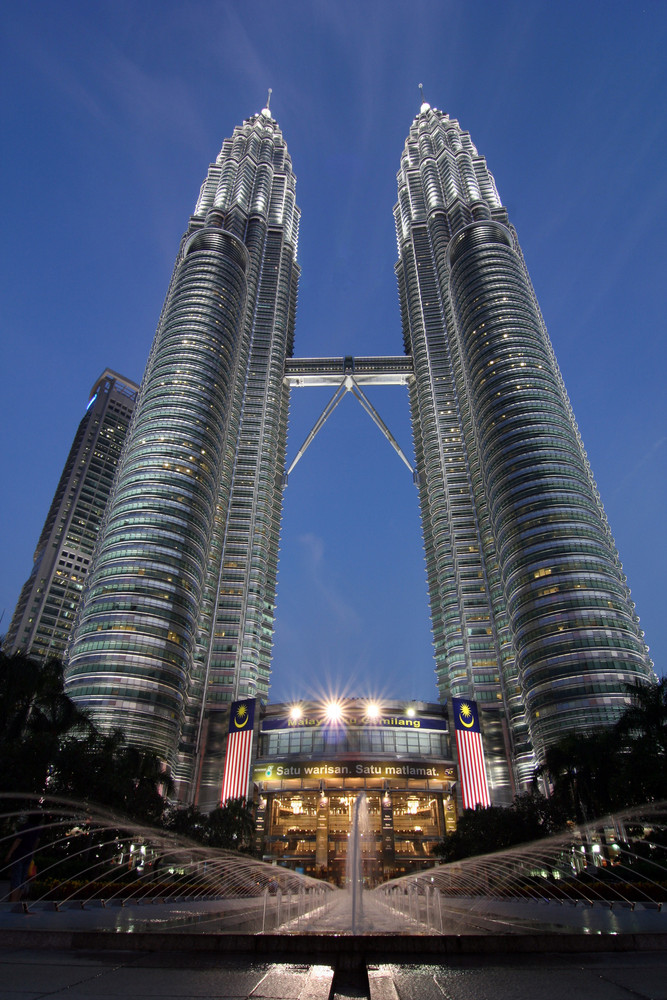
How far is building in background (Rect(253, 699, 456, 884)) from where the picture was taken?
351ft

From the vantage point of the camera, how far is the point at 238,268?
180 meters

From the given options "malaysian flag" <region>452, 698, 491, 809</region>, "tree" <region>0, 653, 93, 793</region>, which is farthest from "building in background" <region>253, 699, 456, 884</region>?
"tree" <region>0, 653, 93, 793</region>

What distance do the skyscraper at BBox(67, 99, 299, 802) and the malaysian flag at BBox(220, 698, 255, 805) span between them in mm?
10261

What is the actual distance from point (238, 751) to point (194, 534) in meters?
45.7

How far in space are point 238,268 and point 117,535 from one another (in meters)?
97.8

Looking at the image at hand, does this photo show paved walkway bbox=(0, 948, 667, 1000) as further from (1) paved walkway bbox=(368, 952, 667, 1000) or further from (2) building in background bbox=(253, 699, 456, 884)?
(2) building in background bbox=(253, 699, 456, 884)

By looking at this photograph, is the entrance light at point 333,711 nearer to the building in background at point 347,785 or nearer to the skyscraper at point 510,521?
the building in background at point 347,785

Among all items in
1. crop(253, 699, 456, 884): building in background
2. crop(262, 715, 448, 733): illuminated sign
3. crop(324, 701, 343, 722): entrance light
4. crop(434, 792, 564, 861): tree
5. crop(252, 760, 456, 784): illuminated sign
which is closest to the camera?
crop(434, 792, 564, 861): tree

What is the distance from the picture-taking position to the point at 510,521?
123m

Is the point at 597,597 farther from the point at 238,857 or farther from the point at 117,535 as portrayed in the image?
the point at 117,535

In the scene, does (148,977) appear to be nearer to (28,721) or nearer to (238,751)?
(28,721)

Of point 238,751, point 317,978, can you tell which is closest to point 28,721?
point 317,978

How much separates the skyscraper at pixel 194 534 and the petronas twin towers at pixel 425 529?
0.44 metres

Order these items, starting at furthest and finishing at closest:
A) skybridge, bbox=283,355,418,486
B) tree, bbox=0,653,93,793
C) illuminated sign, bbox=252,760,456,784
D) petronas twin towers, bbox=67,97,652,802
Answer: skybridge, bbox=283,355,418,486, illuminated sign, bbox=252,760,456,784, petronas twin towers, bbox=67,97,652,802, tree, bbox=0,653,93,793
